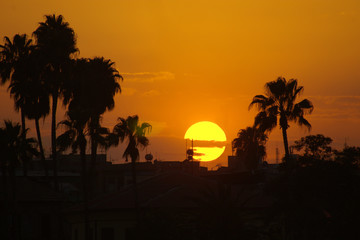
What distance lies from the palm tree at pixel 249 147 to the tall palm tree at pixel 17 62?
39299mm

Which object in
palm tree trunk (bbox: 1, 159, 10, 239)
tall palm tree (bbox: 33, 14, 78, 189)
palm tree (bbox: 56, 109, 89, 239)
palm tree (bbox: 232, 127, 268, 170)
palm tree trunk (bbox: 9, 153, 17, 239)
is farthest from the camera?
palm tree (bbox: 232, 127, 268, 170)

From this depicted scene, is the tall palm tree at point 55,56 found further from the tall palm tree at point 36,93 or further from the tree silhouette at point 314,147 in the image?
the tree silhouette at point 314,147

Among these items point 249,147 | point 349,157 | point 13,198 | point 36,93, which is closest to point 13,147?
point 13,198

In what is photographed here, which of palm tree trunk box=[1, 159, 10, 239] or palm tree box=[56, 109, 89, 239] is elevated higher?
palm tree box=[56, 109, 89, 239]

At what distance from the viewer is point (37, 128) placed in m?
88.1

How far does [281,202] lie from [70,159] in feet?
313

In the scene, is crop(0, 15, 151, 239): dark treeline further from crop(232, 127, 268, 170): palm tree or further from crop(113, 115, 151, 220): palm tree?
crop(232, 127, 268, 170): palm tree

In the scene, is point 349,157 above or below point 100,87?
below

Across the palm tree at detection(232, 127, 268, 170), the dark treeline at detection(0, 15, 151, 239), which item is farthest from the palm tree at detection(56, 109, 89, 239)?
the palm tree at detection(232, 127, 268, 170)

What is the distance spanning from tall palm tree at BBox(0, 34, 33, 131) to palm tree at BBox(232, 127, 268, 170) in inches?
1547

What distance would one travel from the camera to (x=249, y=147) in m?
122

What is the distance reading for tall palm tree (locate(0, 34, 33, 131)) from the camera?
279ft

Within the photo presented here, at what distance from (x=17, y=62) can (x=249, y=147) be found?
4609cm

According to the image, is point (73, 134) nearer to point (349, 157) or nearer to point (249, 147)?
point (349, 157)
